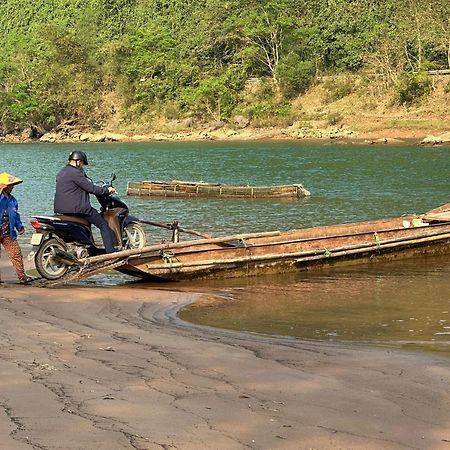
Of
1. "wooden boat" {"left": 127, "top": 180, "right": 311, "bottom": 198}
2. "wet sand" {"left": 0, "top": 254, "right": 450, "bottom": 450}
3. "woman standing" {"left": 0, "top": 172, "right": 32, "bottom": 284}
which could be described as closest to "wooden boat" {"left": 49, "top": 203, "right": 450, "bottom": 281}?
"woman standing" {"left": 0, "top": 172, "right": 32, "bottom": 284}

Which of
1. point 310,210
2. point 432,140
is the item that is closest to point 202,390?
point 310,210

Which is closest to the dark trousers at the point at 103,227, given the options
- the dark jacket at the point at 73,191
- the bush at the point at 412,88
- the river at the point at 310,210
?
the dark jacket at the point at 73,191

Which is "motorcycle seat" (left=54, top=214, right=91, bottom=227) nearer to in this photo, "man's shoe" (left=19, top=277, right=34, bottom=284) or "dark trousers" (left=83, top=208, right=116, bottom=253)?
"dark trousers" (left=83, top=208, right=116, bottom=253)

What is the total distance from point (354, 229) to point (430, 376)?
26.6ft

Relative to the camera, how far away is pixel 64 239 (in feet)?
38.3

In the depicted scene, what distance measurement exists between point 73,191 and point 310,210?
45.5 ft

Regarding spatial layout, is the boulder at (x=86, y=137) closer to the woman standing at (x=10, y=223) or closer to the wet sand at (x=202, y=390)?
the woman standing at (x=10, y=223)

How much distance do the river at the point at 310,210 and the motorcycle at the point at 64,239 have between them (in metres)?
1.47

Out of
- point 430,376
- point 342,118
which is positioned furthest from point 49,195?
point 342,118

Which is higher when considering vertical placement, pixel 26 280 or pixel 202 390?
pixel 26 280

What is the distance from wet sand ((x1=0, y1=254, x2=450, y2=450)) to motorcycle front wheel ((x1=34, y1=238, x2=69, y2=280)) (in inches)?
101

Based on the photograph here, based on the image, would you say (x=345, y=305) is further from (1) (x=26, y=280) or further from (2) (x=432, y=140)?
(2) (x=432, y=140)

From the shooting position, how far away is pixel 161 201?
28.7 m

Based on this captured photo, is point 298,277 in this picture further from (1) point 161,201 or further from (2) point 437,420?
(1) point 161,201
